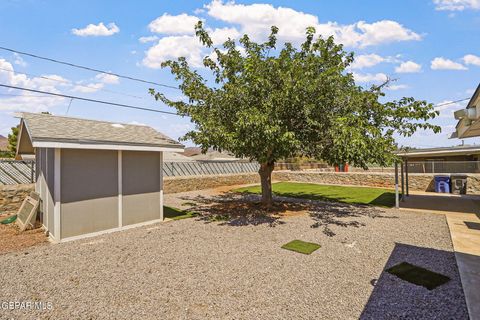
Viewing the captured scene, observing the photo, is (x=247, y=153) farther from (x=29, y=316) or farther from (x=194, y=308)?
(x=29, y=316)

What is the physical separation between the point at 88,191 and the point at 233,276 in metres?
5.19

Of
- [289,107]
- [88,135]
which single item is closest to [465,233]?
[289,107]

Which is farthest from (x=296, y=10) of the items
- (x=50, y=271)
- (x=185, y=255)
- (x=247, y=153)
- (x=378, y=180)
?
(x=378, y=180)

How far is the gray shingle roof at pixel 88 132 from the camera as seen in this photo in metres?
6.42

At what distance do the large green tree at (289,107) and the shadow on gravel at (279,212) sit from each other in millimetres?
2345

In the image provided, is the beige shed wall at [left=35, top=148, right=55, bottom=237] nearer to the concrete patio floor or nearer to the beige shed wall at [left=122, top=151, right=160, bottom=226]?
the beige shed wall at [left=122, top=151, right=160, bottom=226]

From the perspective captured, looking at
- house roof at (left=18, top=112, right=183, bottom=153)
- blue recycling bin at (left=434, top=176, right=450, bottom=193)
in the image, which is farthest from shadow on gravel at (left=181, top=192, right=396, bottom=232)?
blue recycling bin at (left=434, top=176, right=450, bottom=193)

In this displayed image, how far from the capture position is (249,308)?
3.61 metres

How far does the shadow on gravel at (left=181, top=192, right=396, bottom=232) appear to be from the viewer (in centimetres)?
879

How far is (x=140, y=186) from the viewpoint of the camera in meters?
8.24

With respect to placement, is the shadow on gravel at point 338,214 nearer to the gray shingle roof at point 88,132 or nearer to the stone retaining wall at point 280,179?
the gray shingle roof at point 88,132

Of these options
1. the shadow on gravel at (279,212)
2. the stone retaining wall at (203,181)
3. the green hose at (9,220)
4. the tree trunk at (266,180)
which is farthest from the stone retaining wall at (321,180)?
the green hose at (9,220)

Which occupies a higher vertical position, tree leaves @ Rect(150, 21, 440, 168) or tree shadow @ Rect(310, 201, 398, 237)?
tree leaves @ Rect(150, 21, 440, 168)

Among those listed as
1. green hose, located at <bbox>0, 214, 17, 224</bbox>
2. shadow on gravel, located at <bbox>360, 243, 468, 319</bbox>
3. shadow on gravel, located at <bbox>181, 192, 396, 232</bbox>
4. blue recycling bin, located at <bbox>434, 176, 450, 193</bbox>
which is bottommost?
shadow on gravel, located at <bbox>181, 192, 396, 232</bbox>
